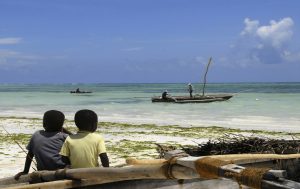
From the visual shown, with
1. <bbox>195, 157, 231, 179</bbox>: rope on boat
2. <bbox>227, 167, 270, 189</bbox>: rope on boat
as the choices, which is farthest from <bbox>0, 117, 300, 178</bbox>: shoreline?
<bbox>227, 167, 270, 189</bbox>: rope on boat

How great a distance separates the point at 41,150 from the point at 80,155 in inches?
24.8

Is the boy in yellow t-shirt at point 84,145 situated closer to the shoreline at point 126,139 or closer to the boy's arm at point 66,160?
the boy's arm at point 66,160

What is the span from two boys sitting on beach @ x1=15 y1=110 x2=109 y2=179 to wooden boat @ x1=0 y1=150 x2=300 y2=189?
0.29m

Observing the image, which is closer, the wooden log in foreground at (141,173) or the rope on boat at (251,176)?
the rope on boat at (251,176)

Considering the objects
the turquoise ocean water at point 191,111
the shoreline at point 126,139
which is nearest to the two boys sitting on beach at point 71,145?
the shoreline at point 126,139

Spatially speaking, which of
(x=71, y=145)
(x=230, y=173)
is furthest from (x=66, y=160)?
(x=230, y=173)

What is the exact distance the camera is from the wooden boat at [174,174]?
10.4ft

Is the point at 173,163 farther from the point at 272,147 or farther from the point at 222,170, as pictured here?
the point at 272,147

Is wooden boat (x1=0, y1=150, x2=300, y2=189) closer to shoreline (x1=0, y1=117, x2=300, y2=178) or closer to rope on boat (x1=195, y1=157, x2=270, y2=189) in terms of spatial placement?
rope on boat (x1=195, y1=157, x2=270, y2=189)

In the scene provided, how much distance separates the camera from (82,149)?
5.46m

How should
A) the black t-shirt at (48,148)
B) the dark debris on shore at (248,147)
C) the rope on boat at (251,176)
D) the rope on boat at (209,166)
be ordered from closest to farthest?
the rope on boat at (251,176) → the rope on boat at (209,166) → the black t-shirt at (48,148) → the dark debris on shore at (248,147)

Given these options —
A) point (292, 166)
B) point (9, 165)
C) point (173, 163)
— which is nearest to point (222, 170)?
point (173, 163)

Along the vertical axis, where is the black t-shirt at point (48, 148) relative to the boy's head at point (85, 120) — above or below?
below

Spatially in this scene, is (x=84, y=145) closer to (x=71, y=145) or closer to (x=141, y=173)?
(x=71, y=145)
